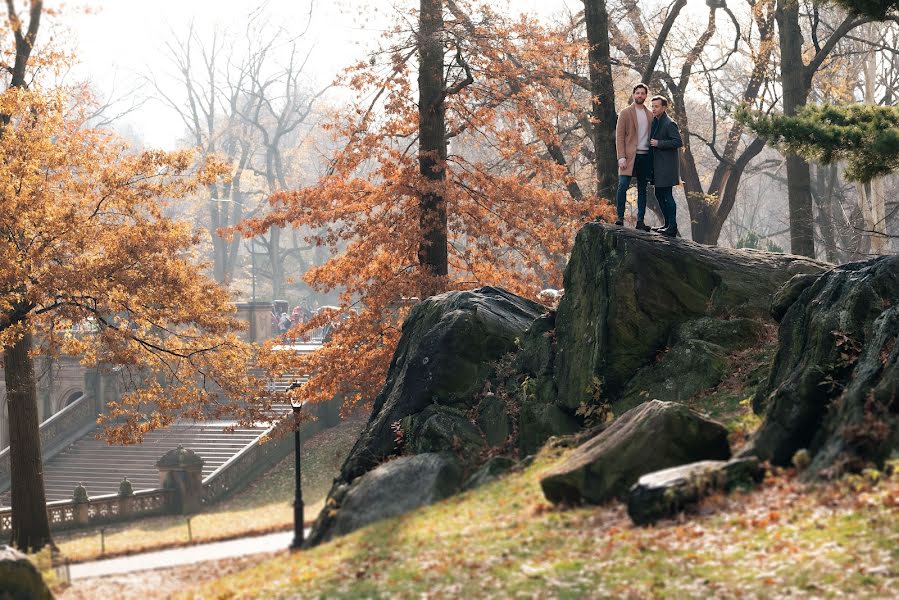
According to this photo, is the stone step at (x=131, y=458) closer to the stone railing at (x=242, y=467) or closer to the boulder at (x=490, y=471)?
the stone railing at (x=242, y=467)

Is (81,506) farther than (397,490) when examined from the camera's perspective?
Yes

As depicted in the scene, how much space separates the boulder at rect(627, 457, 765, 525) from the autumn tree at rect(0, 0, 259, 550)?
12.2 meters

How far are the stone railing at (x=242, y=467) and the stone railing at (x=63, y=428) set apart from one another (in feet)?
25.7

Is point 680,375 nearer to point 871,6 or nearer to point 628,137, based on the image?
point 628,137

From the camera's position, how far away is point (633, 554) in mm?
8039

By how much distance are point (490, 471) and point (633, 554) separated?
4353mm

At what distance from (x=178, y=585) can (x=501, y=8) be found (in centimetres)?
A: 1396

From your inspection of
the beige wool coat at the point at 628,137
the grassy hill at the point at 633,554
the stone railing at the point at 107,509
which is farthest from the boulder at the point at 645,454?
the stone railing at the point at 107,509

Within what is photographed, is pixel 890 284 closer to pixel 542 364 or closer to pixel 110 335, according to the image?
pixel 542 364

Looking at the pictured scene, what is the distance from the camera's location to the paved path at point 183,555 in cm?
1731

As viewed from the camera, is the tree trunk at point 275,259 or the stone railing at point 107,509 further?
the tree trunk at point 275,259

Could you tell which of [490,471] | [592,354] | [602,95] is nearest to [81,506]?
[602,95]

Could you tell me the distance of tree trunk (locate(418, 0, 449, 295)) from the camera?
20.8m

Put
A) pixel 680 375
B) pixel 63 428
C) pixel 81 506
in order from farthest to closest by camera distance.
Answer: pixel 63 428 < pixel 81 506 < pixel 680 375
